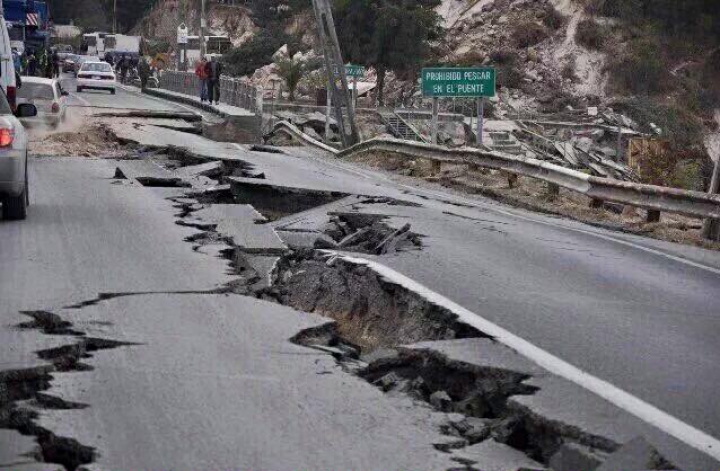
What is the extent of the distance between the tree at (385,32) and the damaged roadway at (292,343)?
47736mm

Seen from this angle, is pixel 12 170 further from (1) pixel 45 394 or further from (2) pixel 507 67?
(2) pixel 507 67

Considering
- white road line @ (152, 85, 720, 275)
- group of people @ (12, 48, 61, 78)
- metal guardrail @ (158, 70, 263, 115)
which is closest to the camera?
white road line @ (152, 85, 720, 275)

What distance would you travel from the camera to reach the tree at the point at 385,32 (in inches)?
2387

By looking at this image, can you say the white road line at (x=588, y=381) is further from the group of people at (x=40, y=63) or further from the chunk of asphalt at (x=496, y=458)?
the group of people at (x=40, y=63)

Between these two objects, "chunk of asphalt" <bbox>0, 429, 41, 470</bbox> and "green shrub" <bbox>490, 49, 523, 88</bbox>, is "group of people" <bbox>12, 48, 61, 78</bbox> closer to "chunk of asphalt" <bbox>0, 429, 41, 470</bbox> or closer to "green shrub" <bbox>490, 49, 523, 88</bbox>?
"green shrub" <bbox>490, 49, 523, 88</bbox>

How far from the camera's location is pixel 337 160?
27688 mm

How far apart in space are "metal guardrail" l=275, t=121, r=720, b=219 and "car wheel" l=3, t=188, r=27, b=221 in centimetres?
778

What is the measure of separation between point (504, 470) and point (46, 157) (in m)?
18.0

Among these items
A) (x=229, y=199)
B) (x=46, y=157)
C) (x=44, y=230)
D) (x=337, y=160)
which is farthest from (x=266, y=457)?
(x=337, y=160)

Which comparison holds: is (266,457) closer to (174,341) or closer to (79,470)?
(79,470)

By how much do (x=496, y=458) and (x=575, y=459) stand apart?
1.05ft

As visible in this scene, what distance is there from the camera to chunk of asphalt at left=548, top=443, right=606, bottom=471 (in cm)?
480

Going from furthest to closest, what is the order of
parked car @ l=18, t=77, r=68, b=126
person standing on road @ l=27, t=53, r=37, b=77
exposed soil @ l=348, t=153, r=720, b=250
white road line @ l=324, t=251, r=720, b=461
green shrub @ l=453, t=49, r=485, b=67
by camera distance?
green shrub @ l=453, t=49, r=485, b=67 → person standing on road @ l=27, t=53, r=37, b=77 → parked car @ l=18, t=77, r=68, b=126 → exposed soil @ l=348, t=153, r=720, b=250 → white road line @ l=324, t=251, r=720, b=461

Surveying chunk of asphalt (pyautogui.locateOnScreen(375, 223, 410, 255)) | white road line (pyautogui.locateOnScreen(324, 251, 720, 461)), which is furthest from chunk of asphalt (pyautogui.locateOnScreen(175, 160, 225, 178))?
white road line (pyautogui.locateOnScreen(324, 251, 720, 461))
